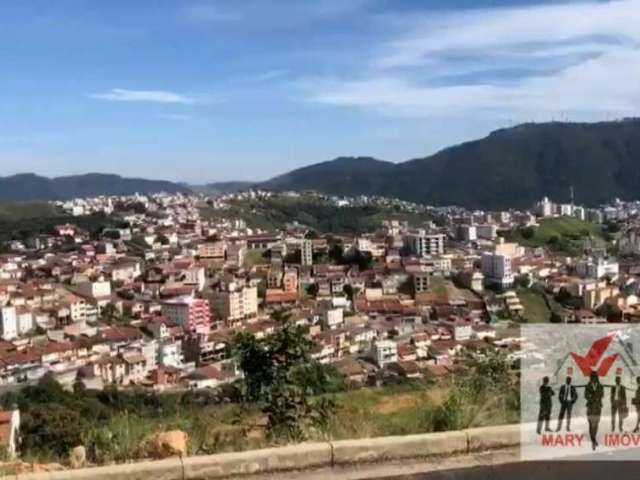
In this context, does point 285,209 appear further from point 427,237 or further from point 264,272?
point 264,272

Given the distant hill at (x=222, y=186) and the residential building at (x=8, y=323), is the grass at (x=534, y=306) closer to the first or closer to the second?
the residential building at (x=8, y=323)

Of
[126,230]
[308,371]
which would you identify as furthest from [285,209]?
[308,371]

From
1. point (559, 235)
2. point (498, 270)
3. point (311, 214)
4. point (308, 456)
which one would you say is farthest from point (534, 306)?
point (311, 214)

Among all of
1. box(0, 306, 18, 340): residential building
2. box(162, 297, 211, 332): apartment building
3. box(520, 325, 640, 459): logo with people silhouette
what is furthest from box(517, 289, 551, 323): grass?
box(520, 325, 640, 459): logo with people silhouette

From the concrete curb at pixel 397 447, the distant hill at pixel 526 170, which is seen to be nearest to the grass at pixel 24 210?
the distant hill at pixel 526 170

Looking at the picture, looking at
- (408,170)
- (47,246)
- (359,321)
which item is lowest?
(359,321)

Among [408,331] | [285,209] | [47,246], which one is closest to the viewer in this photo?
[408,331]

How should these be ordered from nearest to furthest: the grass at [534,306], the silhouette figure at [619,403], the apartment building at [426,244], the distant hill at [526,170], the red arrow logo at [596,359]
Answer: the silhouette figure at [619,403] < the red arrow logo at [596,359] < the grass at [534,306] < the apartment building at [426,244] < the distant hill at [526,170]

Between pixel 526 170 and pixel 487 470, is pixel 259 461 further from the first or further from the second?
pixel 526 170
